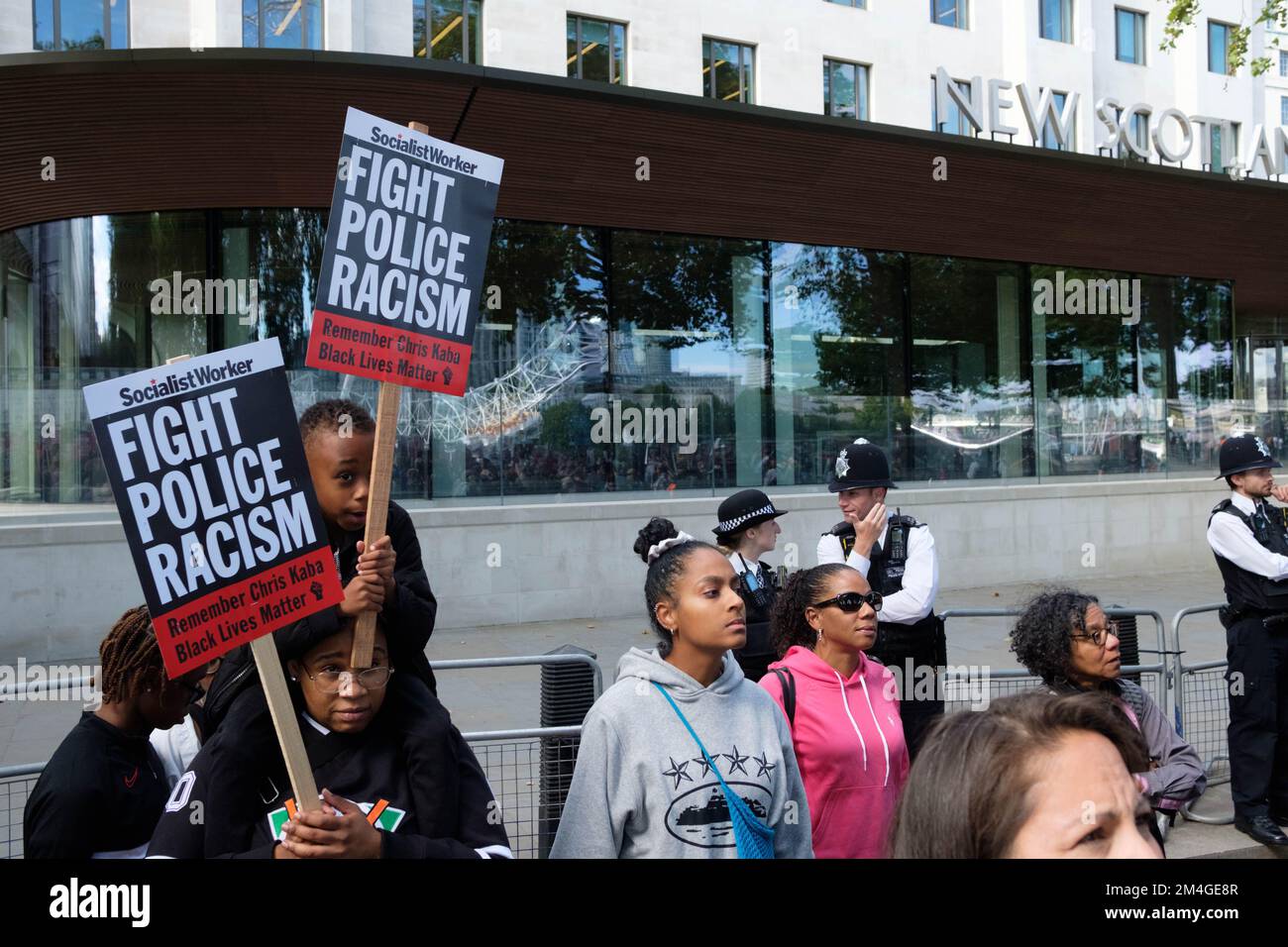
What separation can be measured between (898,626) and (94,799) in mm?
3389

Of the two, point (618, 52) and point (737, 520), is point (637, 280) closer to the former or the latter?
point (618, 52)

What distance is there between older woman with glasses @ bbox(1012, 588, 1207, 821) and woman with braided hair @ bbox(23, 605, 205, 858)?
3.12 meters

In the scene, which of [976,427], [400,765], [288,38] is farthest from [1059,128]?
[400,765]

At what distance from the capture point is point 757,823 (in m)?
2.90

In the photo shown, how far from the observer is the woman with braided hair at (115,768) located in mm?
2824

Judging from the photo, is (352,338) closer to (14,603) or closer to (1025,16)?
(14,603)

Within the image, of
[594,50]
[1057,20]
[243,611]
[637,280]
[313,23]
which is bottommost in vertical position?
[243,611]

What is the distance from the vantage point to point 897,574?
16.5 feet

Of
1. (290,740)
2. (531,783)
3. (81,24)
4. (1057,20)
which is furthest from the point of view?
(1057,20)

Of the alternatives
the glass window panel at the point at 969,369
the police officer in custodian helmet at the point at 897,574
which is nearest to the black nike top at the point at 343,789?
the police officer in custodian helmet at the point at 897,574

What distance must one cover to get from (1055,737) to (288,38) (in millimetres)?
19676

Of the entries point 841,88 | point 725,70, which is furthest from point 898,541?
point 841,88

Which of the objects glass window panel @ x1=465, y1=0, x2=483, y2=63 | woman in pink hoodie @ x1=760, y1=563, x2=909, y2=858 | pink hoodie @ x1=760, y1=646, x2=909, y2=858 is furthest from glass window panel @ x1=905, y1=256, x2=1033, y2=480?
pink hoodie @ x1=760, y1=646, x2=909, y2=858

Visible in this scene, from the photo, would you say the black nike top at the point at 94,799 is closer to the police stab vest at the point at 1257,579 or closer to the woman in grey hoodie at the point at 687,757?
the woman in grey hoodie at the point at 687,757
